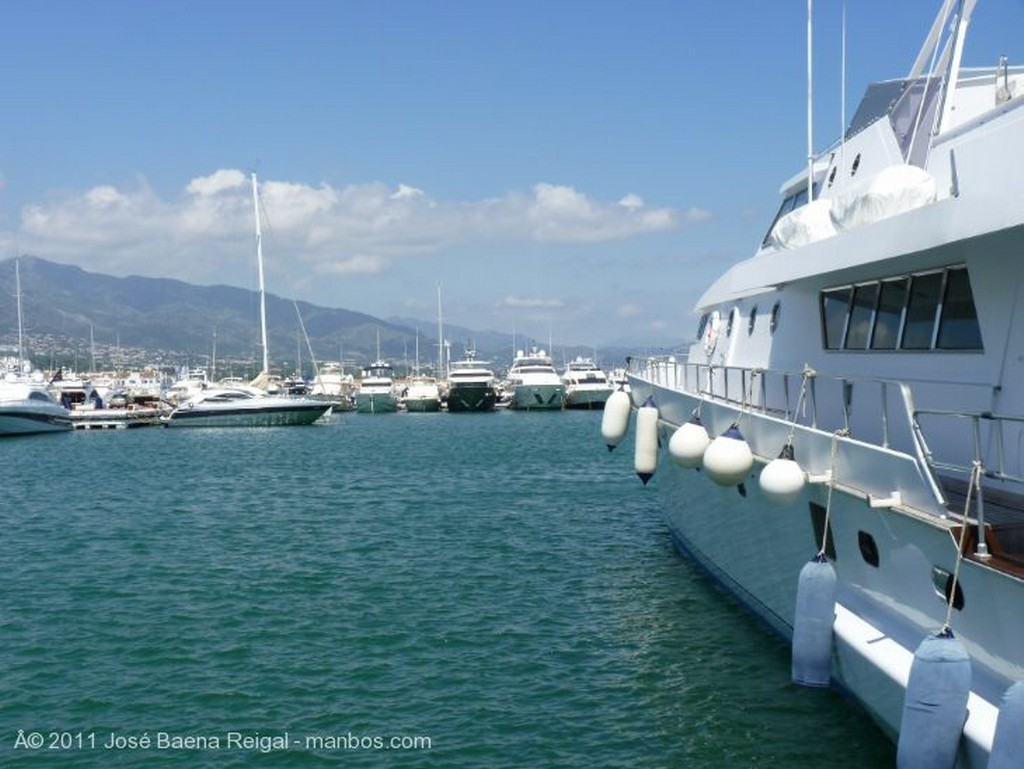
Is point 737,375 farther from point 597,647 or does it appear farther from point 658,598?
point 597,647

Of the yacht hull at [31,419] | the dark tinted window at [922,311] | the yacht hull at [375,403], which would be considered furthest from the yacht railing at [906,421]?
the yacht hull at [375,403]

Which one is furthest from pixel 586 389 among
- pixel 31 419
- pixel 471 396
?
pixel 31 419

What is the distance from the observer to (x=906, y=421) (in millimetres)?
8812

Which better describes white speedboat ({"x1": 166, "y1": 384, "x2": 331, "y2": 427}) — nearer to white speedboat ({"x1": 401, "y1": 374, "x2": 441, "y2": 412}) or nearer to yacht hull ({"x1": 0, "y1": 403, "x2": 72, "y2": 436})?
yacht hull ({"x1": 0, "y1": 403, "x2": 72, "y2": 436})

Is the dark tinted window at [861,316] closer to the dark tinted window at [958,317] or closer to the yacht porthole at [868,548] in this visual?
the dark tinted window at [958,317]

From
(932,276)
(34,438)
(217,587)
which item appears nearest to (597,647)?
(932,276)

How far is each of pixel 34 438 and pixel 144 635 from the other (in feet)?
152

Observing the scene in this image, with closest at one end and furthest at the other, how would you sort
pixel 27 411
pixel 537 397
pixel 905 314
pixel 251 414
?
pixel 905 314
pixel 27 411
pixel 251 414
pixel 537 397

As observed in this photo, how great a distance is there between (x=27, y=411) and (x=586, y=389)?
121ft

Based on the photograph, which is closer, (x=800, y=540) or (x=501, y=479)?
(x=800, y=540)

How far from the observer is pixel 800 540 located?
10094 millimetres

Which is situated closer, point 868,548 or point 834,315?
point 868,548

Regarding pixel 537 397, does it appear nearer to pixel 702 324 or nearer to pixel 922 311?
pixel 702 324

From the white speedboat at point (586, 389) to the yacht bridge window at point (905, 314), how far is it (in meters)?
61.4
